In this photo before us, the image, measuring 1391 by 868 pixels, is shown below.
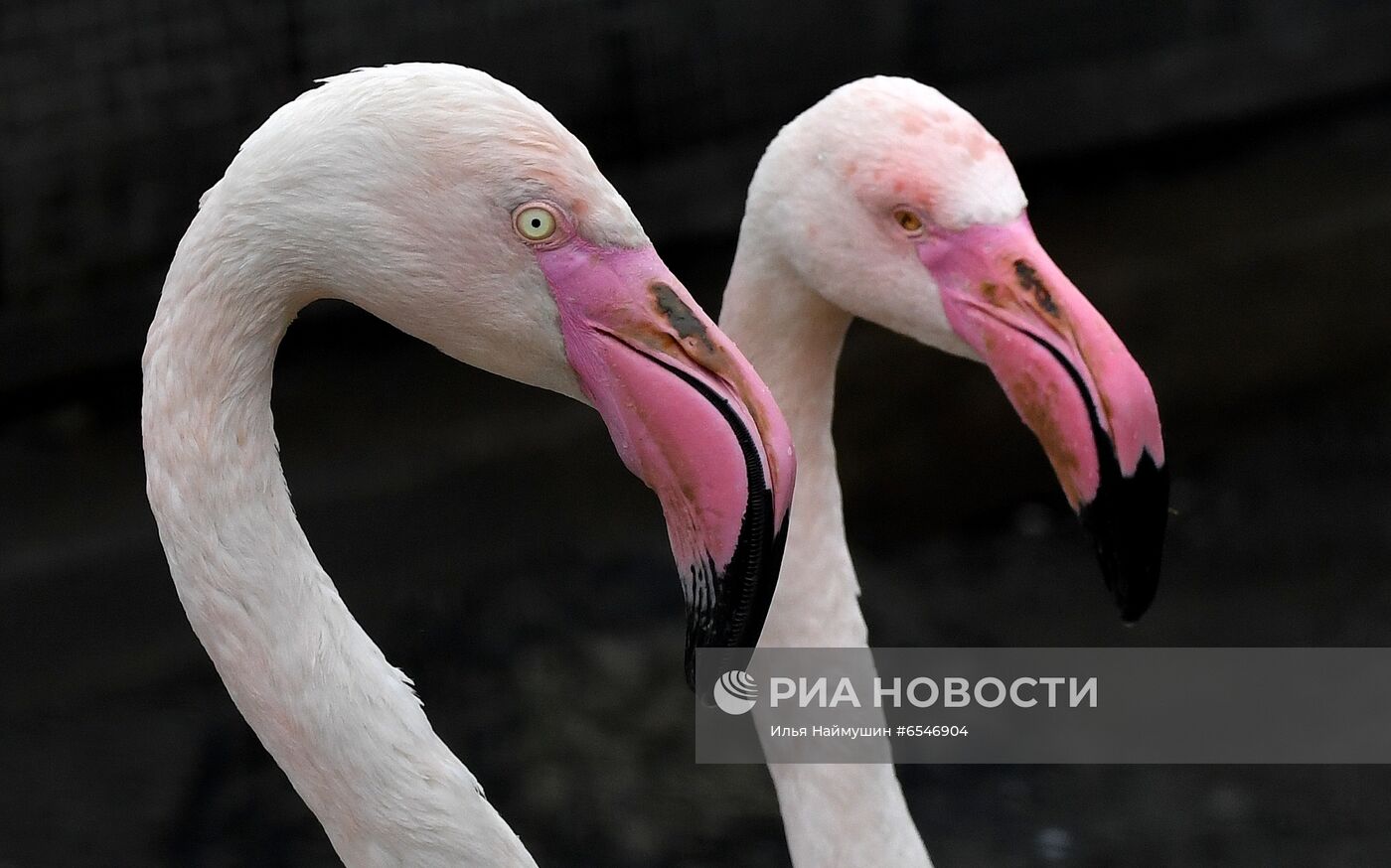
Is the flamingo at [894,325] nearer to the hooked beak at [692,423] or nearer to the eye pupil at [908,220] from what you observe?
the eye pupil at [908,220]

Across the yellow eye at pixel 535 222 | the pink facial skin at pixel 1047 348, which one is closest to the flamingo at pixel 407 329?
the yellow eye at pixel 535 222

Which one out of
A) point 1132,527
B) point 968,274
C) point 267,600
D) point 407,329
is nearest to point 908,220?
point 968,274

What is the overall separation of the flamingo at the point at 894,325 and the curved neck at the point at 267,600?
2.60 feet

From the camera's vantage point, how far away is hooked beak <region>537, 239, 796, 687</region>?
1.81 metres

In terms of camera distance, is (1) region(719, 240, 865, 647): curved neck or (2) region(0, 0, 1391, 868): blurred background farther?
(2) region(0, 0, 1391, 868): blurred background

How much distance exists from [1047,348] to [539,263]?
0.81 meters

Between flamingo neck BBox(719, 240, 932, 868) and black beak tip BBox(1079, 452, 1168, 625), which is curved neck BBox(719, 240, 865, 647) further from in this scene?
black beak tip BBox(1079, 452, 1168, 625)

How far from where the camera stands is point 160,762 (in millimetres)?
5254

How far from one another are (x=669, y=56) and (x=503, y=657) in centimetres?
225

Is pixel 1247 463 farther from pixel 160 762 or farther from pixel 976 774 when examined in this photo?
pixel 160 762

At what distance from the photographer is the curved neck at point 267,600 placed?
1.86 m

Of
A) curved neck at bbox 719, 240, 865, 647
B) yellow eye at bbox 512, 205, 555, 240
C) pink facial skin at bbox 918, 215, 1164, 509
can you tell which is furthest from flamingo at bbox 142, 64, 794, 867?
curved neck at bbox 719, 240, 865, 647

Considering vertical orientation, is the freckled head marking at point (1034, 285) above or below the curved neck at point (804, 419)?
above

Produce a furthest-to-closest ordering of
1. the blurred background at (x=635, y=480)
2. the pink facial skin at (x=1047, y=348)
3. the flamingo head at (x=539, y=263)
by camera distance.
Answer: the blurred background at (x=635, y=480)
the pink facial skin at (x=1047, y=348)
the flamingo head at (x=539, y=263)
